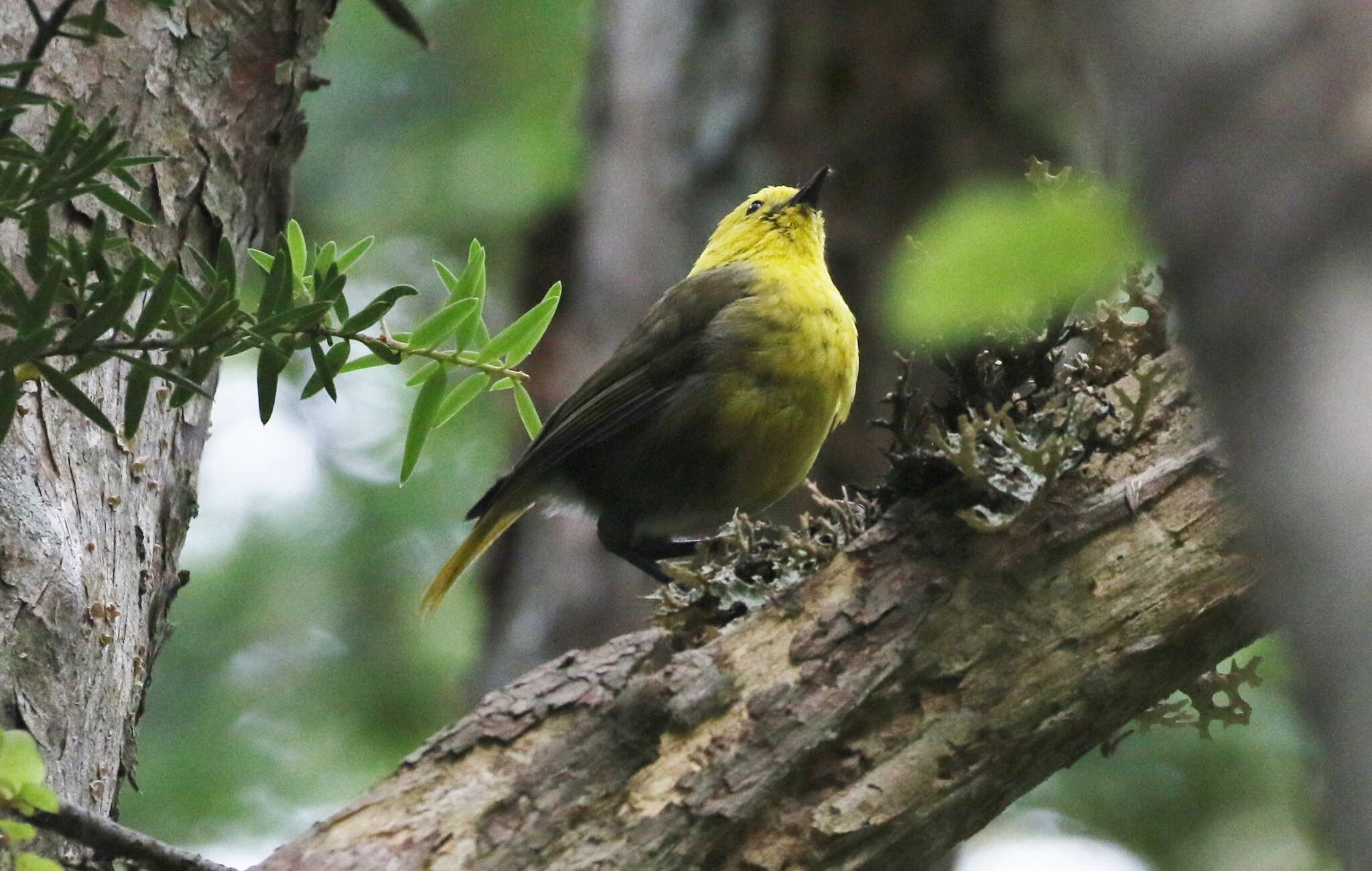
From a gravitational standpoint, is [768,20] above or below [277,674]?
above

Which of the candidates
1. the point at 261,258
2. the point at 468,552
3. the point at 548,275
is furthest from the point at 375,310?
the point at 548,275

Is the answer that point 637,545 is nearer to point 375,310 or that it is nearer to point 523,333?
point 523,333

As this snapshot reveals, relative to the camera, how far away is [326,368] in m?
2.02

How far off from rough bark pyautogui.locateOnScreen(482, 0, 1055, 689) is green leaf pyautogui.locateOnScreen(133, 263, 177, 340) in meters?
3.97

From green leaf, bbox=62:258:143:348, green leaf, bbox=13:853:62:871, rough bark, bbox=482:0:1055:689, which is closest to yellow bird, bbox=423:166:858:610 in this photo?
rough bark, bbox=482:0:1055:689

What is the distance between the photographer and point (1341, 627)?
0.75 meters

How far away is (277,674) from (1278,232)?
7.89 meters

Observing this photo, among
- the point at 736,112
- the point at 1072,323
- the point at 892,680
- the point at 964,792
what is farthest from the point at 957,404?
the point at 736,112

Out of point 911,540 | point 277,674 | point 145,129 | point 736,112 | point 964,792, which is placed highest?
point 736,112

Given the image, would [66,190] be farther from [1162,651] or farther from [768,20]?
[768,20]

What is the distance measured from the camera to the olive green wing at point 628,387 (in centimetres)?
443

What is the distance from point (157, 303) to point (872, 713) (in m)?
1.33

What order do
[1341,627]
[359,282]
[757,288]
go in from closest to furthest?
1. [1341,627]
2. [757,288]
3. [359,282]

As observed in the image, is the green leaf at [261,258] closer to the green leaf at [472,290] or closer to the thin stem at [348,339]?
the thin stem at [348,339]
